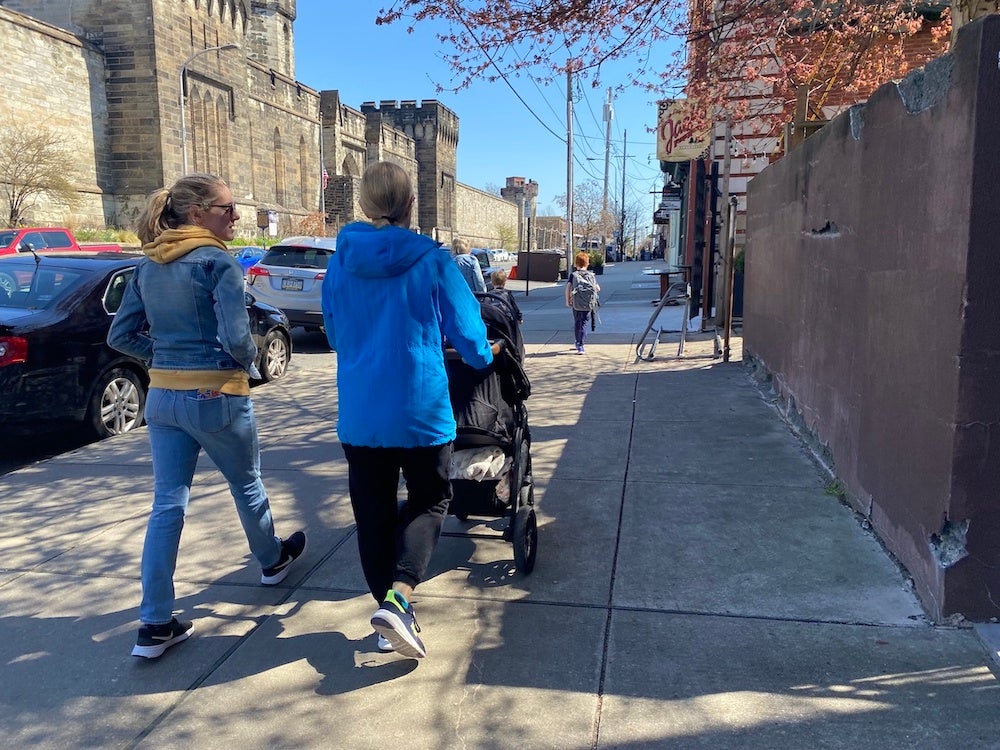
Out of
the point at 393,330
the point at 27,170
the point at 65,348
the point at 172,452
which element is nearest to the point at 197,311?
the point at 172,452

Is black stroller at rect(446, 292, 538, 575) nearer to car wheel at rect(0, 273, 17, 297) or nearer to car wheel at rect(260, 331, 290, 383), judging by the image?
car wheel at rect(0, 273, 17, 297)

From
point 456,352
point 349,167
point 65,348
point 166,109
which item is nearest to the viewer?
point 456,352

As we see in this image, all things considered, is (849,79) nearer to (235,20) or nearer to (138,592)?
(138,592)

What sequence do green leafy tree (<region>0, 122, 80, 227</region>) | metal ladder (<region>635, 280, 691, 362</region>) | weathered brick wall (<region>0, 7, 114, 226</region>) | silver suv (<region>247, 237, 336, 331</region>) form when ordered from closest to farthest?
metal ladder (<region>635, 280, 691, 362</region>) < silver suv (<region>247, 237, 336, 331</region>) < green leafy tree (<region>0, 122, 80, 227</region>) < weathered brick wall (<region>0, 7, 114, 226</region>)

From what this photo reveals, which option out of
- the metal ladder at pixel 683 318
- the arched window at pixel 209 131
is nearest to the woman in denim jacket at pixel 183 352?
the metal ladder at pixel 683 318

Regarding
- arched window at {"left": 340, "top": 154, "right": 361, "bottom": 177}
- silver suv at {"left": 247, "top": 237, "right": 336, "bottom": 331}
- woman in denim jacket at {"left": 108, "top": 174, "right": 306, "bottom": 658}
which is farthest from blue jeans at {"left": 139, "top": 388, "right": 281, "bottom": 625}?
arched window at {"left": 340, "top": 154, "right": 361, "bottom": 177}

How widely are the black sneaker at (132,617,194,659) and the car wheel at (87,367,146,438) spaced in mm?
3974

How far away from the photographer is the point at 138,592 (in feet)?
13.0

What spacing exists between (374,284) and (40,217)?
116 feet

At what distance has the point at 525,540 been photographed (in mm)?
3867

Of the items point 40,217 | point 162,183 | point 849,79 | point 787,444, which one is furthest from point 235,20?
point 787,444

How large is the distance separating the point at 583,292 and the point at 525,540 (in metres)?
8.20

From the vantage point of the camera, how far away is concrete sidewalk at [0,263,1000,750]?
2.79 metres

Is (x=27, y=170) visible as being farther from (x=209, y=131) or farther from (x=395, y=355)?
(x=395, y=355)
